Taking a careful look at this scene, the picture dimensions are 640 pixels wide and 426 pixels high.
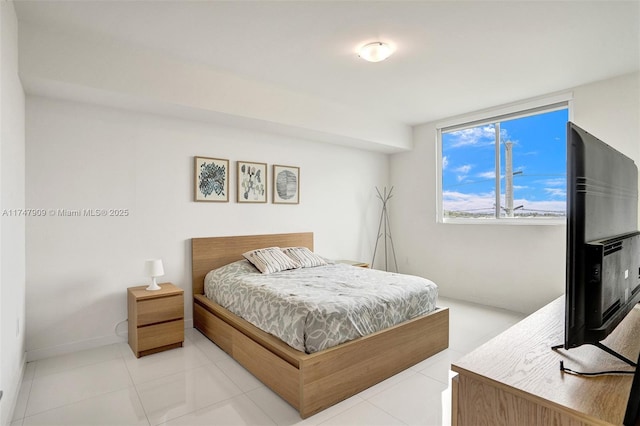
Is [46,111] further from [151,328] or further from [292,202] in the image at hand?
[292,202]

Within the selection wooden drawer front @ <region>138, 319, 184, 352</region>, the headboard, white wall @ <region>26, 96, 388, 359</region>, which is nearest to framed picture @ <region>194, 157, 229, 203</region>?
white wall @ <region>26, 96, 388, 359</region>

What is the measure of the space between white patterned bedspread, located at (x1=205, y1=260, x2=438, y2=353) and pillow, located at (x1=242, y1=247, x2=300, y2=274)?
77 mm

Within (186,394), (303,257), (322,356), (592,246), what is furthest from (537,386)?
(303,257)

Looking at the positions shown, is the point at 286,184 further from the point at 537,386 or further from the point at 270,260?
the point at 537,386

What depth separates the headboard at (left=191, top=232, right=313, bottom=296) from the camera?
3658mm

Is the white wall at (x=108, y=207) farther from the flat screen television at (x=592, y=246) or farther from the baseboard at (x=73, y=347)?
the flat screen television at (x=592, y=246)

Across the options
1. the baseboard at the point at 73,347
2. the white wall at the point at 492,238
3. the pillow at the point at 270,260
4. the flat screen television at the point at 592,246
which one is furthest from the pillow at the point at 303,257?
the flat screen television at the point at 592,246

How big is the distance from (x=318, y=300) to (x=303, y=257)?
155cm

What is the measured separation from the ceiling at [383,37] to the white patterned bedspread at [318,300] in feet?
6.71

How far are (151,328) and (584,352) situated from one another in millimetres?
3027

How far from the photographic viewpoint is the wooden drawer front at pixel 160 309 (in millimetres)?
2908

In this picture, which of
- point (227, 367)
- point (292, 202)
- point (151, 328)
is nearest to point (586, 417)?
point (227, 367)

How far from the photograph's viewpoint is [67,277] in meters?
2.99

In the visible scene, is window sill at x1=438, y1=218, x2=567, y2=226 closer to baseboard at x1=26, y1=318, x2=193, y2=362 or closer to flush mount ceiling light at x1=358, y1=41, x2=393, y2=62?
flush mount ceiling light at x1=358, y1=41, x2=393, y2=62
